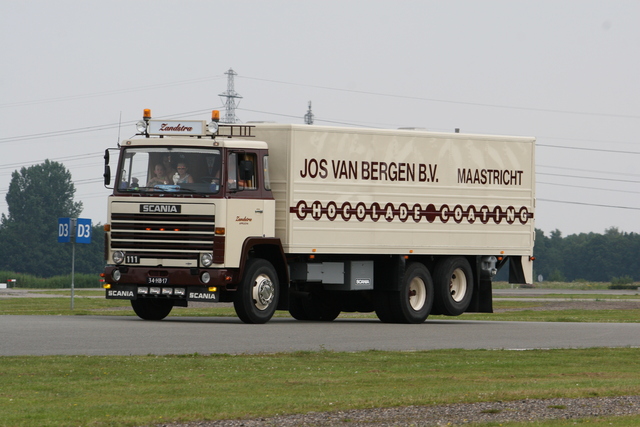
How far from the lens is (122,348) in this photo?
17.1m

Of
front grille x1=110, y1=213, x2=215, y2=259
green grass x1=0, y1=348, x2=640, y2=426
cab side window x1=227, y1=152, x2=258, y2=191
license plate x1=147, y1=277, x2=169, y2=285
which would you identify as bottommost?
green grass x1=0, y1=348, x2=640, y2=426

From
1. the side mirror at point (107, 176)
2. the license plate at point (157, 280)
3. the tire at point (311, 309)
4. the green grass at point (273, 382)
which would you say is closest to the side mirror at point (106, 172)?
the side mirror at point (107, 176)

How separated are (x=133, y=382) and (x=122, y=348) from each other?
4.15m

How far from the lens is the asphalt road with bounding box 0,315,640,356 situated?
17453mm

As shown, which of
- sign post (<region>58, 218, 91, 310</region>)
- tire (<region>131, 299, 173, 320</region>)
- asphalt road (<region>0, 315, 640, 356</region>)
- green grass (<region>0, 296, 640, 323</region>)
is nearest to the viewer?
asphalt road (<region>0, 315, 640, 356</region>)

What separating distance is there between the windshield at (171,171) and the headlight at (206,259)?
3.74 feet

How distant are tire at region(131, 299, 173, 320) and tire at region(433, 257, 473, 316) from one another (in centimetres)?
579

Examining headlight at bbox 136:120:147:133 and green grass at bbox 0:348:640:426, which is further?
headlight at bbox 136:120:147:133

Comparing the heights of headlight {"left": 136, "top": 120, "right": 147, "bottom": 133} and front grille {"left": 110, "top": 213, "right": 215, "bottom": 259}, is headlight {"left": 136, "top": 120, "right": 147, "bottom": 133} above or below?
above

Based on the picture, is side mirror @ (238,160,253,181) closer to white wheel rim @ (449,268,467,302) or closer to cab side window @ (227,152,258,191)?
cab side window @ (227,152,258,191)

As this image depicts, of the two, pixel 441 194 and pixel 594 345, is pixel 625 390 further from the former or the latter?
pixel 441 194

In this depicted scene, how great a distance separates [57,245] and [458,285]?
11724 cm

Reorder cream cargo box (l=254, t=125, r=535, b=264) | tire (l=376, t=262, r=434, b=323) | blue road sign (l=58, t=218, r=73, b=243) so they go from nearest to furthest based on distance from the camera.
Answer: cream cargo box (l=254, t=125, r=535, b=264) < tire (l=376, t=262, r=434, b=323) < blue road sign (l=58, t=218, r=73, b=243)

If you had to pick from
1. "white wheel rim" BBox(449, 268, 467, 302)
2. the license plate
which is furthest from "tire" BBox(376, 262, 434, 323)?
the license plate
